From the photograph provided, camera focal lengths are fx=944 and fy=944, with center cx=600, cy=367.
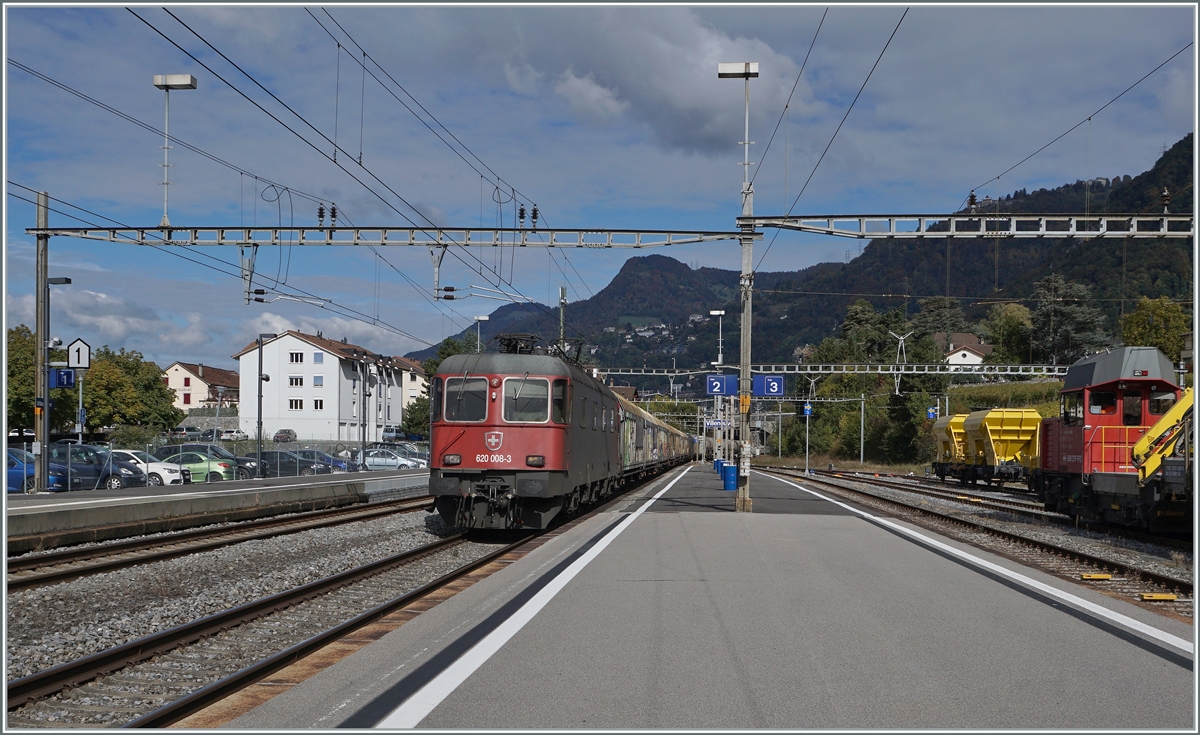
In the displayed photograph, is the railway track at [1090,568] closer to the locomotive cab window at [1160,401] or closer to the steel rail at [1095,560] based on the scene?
the steel rail at [1095,560]

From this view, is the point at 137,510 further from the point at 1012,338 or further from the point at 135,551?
the point at 1012,338

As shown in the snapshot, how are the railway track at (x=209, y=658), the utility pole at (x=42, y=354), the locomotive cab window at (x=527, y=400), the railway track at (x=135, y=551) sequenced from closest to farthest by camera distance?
the railway track at (x=209, y=658) < the railway track at (x=135, y=551) < the locomotive cab window at (x=527, y=400) < the utility pole at (x=42, y=354)

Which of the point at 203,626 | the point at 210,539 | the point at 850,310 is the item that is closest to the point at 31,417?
the point at 210,539

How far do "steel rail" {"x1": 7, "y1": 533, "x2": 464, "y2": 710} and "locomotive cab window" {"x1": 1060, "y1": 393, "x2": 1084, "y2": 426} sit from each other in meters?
16.1

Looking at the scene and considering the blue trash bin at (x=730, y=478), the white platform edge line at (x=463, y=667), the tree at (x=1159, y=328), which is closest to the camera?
the white platform edge line at (x=463, y=667)

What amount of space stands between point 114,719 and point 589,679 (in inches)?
118

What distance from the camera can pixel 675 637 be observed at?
7695 mm

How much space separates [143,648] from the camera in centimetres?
743

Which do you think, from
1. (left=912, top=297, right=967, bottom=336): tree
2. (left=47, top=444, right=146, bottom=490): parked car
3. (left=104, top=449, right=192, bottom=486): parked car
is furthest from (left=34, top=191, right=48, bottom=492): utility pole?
(left=912, top=297, right=967, bottom=336): tree

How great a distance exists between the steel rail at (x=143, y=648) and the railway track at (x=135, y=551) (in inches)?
136

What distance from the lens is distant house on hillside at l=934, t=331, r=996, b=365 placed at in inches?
4557

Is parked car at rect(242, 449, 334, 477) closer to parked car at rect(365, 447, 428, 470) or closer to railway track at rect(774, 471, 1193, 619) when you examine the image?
parked car at rect(365, 447, 428, 470)

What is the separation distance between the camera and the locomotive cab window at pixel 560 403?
16484mm

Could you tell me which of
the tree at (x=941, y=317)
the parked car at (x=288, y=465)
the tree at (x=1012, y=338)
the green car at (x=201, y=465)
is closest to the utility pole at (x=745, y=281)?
the green car at (x=201, y=465)
